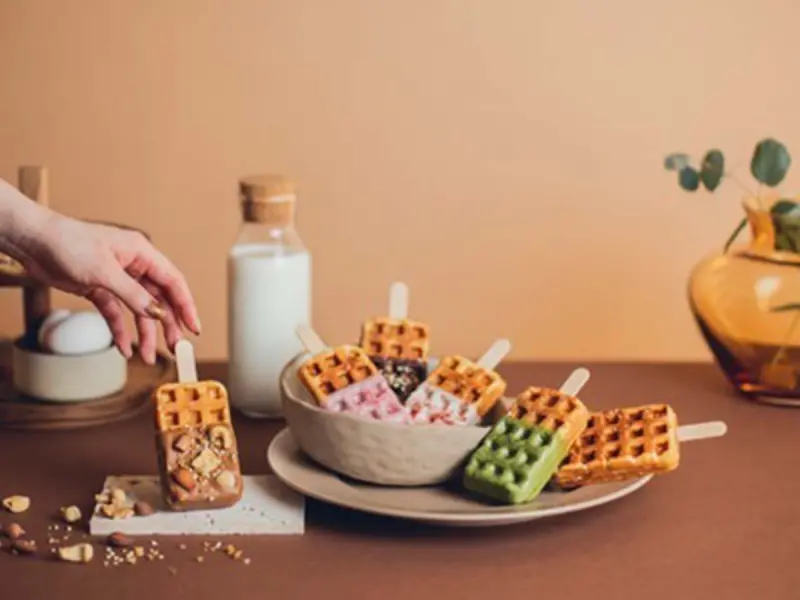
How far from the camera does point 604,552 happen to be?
1113 millimetres

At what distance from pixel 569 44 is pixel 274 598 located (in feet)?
4.16

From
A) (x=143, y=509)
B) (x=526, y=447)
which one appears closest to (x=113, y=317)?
(x=143, y=509)

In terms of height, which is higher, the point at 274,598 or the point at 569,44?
the point at 569,44

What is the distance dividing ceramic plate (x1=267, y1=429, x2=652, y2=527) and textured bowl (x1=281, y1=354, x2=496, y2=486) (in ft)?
0.05

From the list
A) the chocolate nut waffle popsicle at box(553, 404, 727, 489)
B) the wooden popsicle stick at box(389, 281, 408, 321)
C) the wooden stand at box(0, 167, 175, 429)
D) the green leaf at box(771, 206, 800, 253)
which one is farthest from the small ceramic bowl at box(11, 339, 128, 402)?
the green leaf at box(771, 206, 800, 253)

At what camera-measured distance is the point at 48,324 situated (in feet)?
4.73

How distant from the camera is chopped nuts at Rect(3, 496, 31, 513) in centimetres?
119

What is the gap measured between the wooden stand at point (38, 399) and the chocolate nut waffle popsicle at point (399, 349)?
29 cm

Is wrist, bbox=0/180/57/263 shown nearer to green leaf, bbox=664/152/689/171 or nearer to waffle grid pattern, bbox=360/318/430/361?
waffle grid pattern, bbox=360/318/430/361

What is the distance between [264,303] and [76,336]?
0.71 feet

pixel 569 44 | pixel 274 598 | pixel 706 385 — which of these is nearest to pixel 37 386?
pixel 274 598

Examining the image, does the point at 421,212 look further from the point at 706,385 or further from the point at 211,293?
the point at 706,385

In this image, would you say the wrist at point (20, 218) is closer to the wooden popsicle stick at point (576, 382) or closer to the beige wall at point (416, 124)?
the wooden popsicle stick at point (576, 382)

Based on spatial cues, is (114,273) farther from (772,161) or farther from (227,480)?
(772,161)
